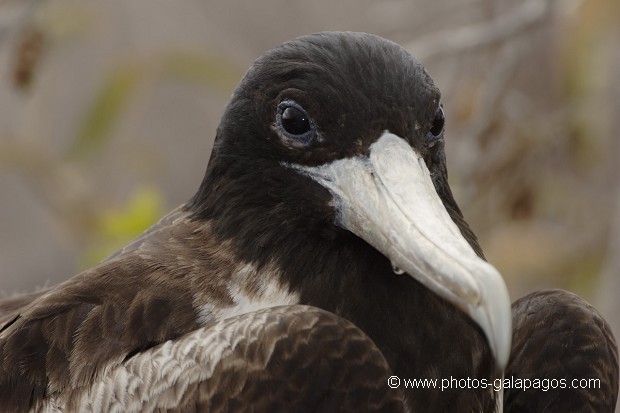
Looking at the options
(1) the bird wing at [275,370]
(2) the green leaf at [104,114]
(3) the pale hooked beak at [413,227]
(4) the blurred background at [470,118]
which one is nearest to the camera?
(3) the pale hooked beak at [413,227]

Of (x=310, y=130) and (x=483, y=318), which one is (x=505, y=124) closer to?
(x=310, y=130)

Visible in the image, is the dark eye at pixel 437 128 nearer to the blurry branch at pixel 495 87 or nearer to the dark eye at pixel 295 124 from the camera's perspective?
the dark eye at pixel 295 124

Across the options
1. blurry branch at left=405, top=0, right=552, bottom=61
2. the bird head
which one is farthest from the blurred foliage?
the bird head

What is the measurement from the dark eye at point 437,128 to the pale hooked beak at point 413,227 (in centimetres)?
10

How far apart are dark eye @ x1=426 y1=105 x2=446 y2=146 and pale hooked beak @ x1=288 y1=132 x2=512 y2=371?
0.10 metres

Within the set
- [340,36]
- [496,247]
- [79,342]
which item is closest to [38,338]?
[79,342]

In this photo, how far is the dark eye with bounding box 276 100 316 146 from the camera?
1978mm

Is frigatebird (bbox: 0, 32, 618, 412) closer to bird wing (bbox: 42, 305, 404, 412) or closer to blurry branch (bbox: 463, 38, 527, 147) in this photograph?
bird wing (bbox: 42, 305, 404, 412)

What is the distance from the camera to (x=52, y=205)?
3928 millimetres

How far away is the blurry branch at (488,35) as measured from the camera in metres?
3.26

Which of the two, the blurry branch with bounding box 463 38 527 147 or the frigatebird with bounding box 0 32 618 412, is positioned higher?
the blurry branch with bounding box 463 38 527 147

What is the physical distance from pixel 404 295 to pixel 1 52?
111 inches

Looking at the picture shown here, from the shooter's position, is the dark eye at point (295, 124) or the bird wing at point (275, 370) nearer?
the bird wing at point (275, 370)

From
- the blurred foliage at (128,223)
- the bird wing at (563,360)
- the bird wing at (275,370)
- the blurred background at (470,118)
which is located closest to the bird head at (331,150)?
the bird wing at (275,370)
